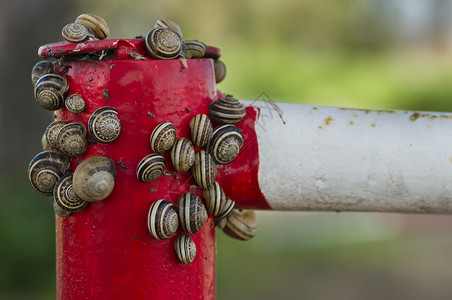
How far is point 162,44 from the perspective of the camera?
1205 mm

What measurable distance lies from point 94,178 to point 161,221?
16 cm

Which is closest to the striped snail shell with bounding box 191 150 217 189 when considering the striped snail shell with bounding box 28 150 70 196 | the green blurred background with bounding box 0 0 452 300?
the striped snail shell with bounding box 28 150 70 196

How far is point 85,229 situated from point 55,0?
5.02 m

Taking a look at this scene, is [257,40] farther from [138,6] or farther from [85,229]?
[85,229]

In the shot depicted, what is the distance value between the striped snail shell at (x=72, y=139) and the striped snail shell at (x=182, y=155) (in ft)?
0.64

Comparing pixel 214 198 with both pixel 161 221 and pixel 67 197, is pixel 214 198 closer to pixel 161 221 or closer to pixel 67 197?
pixel 161 221

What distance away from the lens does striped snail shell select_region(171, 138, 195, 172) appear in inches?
46.9

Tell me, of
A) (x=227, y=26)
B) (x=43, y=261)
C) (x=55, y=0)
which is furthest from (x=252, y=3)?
(x=43, y=261)

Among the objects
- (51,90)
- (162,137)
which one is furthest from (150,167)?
(51,90)

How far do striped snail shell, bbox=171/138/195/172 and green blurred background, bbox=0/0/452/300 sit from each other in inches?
147

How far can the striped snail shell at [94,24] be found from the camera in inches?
51.3

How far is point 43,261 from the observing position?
181 inches

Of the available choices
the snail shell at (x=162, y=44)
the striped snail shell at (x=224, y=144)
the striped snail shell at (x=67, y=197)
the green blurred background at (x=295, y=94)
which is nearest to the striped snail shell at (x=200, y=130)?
the striped snail shell at (x=224, y=144)

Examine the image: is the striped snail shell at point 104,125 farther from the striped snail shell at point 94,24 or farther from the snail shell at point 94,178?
the striped snail shell at point 94,24
